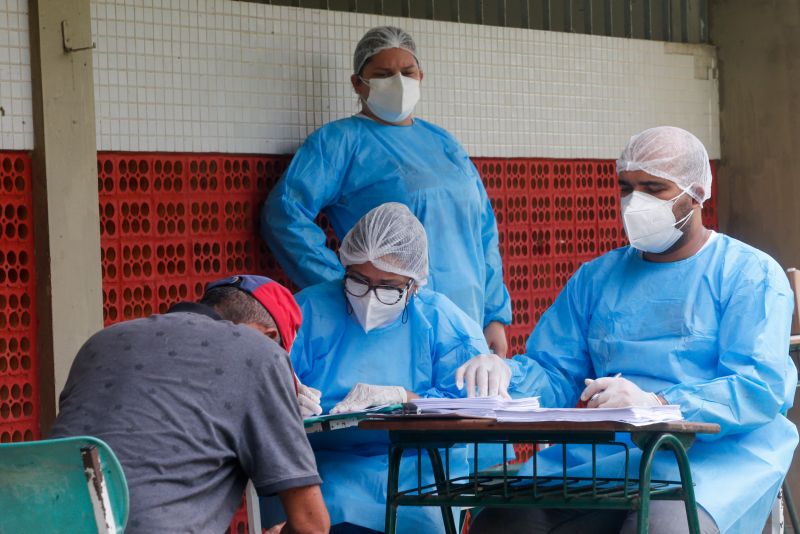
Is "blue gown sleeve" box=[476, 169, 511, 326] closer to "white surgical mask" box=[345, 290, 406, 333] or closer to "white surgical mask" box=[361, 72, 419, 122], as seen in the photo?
"white surgical mask" box=[361, 72, 419, 122]

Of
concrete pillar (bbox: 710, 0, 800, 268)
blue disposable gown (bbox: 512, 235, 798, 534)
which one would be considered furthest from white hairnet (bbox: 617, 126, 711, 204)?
concrete pillar (bbox: 710, 0, 800, 268)

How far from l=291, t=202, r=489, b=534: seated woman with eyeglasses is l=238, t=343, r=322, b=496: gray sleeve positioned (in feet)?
3.69

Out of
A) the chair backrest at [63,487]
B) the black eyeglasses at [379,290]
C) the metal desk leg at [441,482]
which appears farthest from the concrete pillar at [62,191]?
the chair backrest at [63,487]

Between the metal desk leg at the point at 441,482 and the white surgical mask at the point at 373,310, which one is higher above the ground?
the white surgical mask at the point at 373,310

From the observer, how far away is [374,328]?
3.98 meters

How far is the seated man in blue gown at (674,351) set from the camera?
3443 mm

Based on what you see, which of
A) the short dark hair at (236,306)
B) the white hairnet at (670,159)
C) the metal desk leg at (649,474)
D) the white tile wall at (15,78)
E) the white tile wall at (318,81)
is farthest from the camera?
the white tile wall at (318,81)

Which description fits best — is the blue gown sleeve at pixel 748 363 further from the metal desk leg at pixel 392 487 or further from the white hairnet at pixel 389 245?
the white hairnet at pixel 389 245

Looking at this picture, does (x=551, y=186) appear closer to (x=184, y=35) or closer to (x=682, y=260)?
(x=184, y=35)

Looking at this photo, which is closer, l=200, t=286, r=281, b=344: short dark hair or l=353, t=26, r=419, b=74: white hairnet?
l=200, t=286, r=281, b=344: short dark hair

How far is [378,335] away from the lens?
397 centimetres

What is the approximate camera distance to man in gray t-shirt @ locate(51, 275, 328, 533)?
2.53m

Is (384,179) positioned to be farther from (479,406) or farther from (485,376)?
(479,406)

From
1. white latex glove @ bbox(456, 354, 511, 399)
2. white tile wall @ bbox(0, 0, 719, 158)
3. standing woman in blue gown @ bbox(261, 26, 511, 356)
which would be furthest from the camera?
standing woman in blue gown @ bbox(261, 26, 511, 356)
